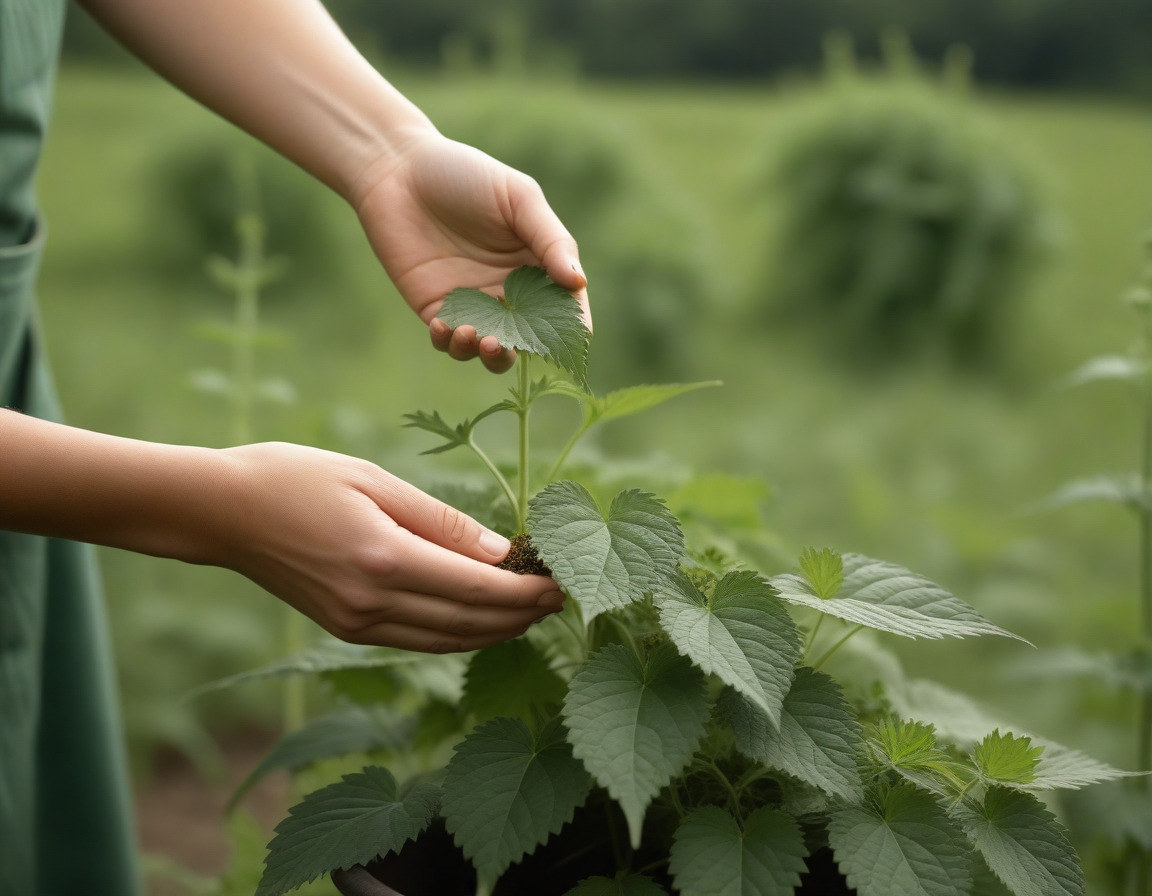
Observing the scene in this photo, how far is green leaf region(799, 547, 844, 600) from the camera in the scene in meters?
0.63

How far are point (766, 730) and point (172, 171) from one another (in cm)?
295

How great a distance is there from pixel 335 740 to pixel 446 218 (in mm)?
432

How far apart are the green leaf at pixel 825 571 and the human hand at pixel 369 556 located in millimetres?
159

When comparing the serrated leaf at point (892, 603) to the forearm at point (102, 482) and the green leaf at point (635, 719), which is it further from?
the forearm at point (102, 482)

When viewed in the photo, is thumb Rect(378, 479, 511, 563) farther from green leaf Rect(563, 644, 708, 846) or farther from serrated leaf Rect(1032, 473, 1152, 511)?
serrated leaf Rect(1032, 473, 1152, 511)

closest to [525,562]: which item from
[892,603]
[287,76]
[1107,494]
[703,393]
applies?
[892,603]

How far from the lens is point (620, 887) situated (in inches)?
23.0

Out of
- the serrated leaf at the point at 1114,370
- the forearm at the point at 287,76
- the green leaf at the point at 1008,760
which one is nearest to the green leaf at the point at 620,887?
the green leaf at the point at 1008,760

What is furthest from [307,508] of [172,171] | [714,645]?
[172,171]

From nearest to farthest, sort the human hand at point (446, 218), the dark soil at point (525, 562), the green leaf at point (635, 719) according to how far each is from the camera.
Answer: the green leaf at point (635, 719) < the dark soil at point (525, 562) < the human hand at point (446, 218)

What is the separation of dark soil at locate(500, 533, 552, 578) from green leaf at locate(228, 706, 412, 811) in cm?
27

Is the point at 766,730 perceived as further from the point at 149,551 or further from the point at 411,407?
the point at 411,407

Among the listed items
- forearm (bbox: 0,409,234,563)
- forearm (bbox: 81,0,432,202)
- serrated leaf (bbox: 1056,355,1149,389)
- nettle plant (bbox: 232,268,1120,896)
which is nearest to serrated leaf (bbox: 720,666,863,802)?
nettle plant (bbox: 232,268,1120,896)

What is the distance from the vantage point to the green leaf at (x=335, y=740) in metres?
0.79
